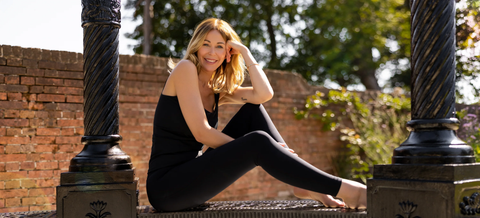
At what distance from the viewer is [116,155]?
2504 mm

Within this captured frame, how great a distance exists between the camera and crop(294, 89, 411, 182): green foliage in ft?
23.0

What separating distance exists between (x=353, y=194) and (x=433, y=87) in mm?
707

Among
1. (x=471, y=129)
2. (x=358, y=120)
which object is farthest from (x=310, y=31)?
(x=471, y=129)

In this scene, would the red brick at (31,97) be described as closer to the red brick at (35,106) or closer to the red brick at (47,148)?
the red brick at (35,106)

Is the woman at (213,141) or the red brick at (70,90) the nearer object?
the woman at (213,141)

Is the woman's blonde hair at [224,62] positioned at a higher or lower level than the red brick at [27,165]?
higher

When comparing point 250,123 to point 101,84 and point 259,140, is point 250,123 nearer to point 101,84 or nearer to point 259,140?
point 259,140

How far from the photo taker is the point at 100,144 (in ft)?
8.23

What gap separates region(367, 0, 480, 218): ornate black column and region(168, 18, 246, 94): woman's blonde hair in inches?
45.7

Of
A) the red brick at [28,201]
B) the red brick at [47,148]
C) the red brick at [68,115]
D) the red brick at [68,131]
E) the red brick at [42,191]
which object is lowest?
the red brick at [28,201]

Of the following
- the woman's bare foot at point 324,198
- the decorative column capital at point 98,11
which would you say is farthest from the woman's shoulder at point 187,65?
the woman's bare foot at point 324,198

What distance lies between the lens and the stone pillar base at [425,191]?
6.49 ft

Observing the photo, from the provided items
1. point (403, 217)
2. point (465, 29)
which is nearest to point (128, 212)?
point (403, 217)

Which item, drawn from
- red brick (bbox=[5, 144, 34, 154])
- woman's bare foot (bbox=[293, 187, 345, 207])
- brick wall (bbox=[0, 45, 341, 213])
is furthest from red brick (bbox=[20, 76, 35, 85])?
woman's bare foot (bbox=[293, 187, 345, 207])
